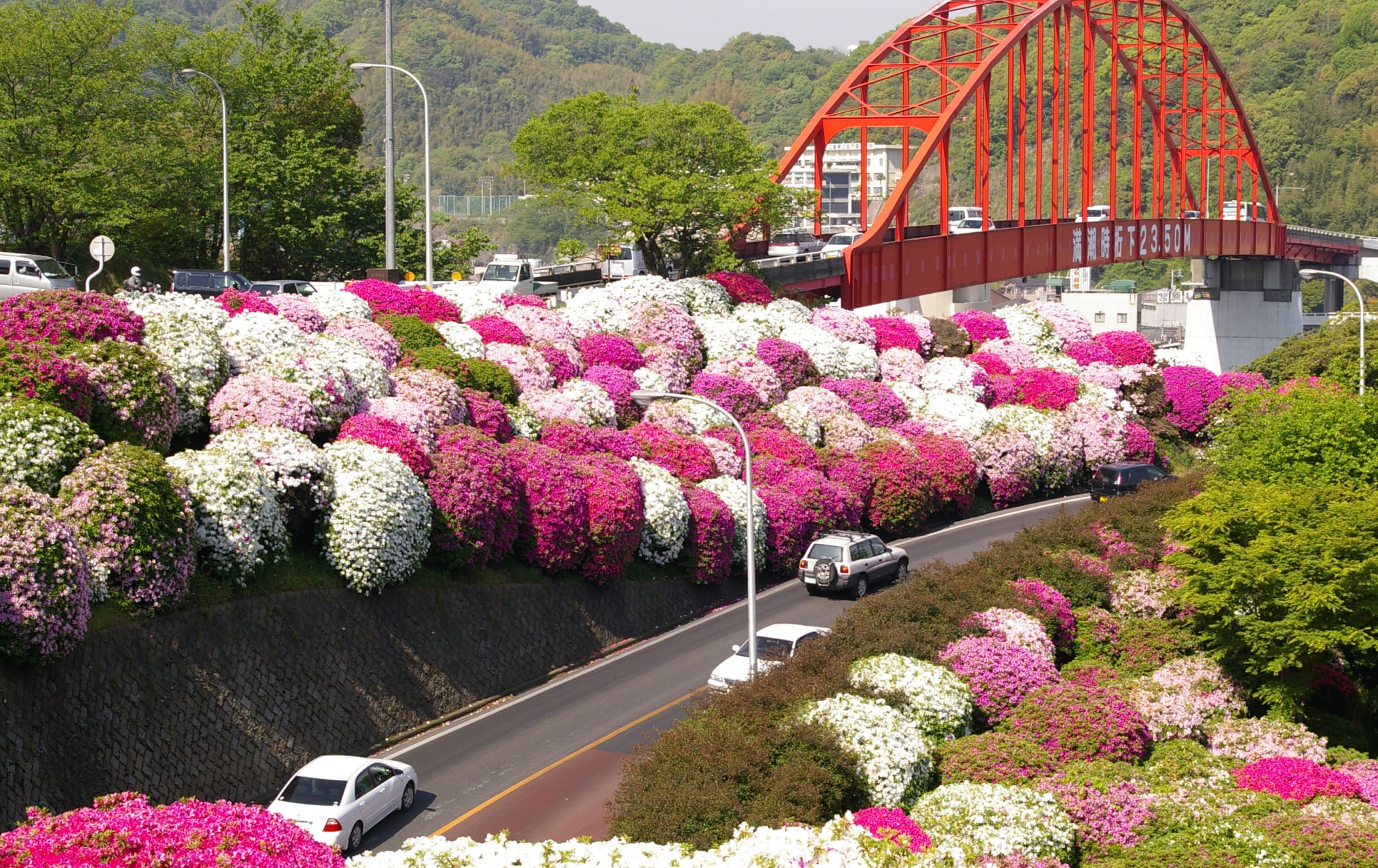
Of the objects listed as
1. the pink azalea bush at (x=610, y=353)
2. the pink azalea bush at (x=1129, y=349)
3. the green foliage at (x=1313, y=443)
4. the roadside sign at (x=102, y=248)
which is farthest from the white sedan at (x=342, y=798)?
the pink azalea bush at (x=1129, y=349)

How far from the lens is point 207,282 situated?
4634 centimetres

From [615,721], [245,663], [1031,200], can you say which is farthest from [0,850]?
[1031,200]

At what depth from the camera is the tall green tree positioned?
55469mm

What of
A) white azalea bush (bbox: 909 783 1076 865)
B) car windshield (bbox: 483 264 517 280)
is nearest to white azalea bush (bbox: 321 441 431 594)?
white azalea bush (bbox: 909 783 1076 865)

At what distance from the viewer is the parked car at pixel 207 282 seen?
45719 millimetres

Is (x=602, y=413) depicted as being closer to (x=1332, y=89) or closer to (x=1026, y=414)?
(x=1026, y=414)

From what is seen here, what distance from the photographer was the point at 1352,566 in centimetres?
2775

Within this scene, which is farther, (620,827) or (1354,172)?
(1354,172)

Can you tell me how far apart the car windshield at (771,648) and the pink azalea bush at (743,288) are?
86.7ft

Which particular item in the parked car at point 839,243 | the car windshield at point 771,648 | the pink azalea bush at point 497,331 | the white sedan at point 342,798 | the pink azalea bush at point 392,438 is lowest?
the white sedan at point 342,798

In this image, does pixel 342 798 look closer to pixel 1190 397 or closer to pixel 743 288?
pixel 743 288

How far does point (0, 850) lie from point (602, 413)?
29.1 m

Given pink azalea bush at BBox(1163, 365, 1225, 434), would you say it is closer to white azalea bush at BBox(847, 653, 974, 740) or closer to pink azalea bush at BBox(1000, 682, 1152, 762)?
pink azalea bush at BBox(1000, 682, 1152, 762)

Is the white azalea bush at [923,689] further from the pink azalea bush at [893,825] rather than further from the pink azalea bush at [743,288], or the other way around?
the pink azalea bush at [743,288]
